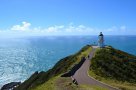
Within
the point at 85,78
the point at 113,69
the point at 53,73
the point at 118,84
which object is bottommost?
the point at 53,73

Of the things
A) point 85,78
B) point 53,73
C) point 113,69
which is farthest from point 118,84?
point 53,73

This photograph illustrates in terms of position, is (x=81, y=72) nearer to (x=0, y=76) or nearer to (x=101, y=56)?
(x=101, y=56)

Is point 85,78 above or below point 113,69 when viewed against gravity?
above

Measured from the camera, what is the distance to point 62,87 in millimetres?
30562

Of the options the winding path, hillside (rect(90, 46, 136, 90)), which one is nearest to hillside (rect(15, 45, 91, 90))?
the winding path

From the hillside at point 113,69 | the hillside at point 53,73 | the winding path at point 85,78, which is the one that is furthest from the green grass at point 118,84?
Result: the hillside at point 53,73

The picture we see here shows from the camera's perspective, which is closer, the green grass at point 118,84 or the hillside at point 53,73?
the green grass at point 118,84

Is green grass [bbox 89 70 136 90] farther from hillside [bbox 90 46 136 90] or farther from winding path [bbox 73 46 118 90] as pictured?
hillside [bbox 90 46 136 90]

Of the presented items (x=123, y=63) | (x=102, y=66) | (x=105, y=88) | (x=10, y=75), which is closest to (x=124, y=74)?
(x=102, y=66)

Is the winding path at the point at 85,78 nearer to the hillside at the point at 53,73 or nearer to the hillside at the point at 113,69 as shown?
the hillside at the point at 113,69

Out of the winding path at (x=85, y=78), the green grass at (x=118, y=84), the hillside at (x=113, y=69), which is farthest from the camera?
the hillside at (x=113, y=69)

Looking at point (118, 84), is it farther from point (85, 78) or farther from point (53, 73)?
point (53, 73)

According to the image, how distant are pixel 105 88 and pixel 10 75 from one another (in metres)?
94.4

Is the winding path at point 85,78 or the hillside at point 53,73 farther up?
the winding path at point 85,78
